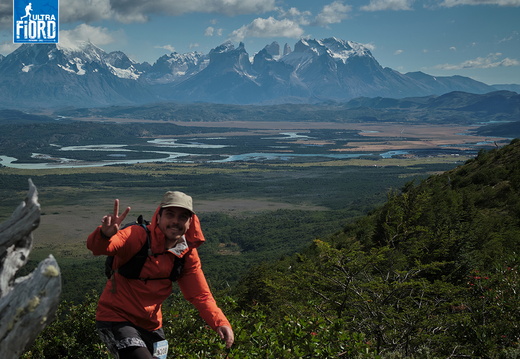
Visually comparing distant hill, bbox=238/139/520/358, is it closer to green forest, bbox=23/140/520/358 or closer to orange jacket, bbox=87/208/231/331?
green forest, bbox=23/140/520/358

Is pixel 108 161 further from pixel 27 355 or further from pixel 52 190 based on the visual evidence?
pixel 27 355

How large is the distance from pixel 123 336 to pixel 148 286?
466 mm

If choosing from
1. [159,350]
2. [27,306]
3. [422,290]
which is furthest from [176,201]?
[422,290]

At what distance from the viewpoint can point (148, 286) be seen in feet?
14.9

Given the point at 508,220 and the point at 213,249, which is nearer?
the point at 508,220

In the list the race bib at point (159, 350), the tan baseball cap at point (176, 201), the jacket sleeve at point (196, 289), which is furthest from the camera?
the jacket sleeve at point (196, 289)

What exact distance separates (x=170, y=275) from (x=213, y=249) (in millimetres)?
72912

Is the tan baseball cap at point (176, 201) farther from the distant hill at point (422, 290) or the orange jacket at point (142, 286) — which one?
the distant hill at point (422, 290)

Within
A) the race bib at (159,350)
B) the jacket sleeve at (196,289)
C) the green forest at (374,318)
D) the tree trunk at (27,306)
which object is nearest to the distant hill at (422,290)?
the green forest at (374,318)

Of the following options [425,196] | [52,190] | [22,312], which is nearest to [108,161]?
[52,190]

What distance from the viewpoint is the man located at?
172 inches

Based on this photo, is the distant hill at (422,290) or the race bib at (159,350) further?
the distant hill at (422,290)

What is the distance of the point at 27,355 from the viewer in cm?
756

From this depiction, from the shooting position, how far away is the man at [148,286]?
4375mm
